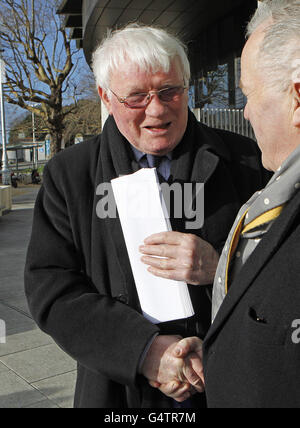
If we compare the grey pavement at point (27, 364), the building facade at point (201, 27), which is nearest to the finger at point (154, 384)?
the grey pavement at point (27, 364)

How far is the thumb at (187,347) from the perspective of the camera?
142 cm

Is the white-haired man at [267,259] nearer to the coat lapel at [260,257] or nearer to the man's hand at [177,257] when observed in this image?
Answer: the coat lapel at [260,257]

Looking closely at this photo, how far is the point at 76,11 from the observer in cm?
1773

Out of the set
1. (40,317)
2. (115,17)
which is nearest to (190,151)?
(40,317)

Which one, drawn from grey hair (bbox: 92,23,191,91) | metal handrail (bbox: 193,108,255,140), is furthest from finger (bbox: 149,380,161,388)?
metal handrail (bbox: 193,108,255,140)

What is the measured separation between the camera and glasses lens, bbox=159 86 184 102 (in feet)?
5.31

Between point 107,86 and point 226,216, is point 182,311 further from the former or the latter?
point 107,86

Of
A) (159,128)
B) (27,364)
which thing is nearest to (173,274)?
(159,128)

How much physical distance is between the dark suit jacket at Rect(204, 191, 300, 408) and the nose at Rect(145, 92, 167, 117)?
68 centimetres

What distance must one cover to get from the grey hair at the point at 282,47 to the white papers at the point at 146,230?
51 cm

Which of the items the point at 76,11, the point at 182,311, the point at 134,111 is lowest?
the point at 182,311

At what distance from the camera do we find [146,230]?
1538 millimetres

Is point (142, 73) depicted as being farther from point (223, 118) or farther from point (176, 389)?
point (223, 118)
